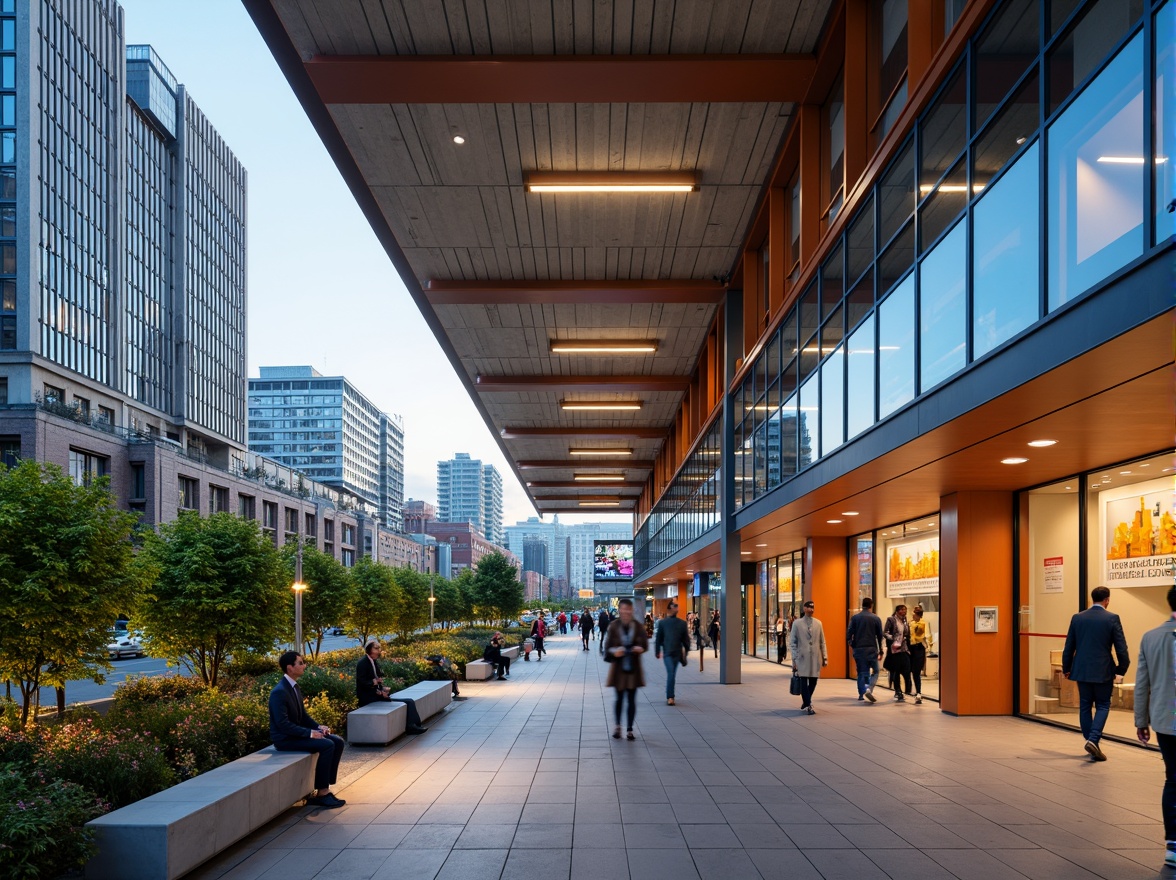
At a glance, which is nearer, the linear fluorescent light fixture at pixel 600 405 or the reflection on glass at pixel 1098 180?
the reflection on glass at pixel 1098 180

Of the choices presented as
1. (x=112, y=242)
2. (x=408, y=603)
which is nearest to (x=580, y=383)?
(x=408, y=603)

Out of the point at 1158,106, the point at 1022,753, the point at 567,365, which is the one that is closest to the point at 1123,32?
the point at 1158,106

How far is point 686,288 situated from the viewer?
76.4 feet

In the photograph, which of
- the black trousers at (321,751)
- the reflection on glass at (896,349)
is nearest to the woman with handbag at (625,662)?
the reflection on glass at (896,349)

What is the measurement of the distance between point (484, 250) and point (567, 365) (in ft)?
35.0

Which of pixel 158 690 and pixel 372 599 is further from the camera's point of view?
pixel 372 599

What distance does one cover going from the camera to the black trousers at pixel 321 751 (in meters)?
9.12

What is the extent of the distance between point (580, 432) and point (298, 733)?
33102mm

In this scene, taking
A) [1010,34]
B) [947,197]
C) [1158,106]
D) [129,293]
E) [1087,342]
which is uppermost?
[129,293]

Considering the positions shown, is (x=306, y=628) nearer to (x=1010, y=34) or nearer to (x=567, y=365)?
(x=567, y=365)

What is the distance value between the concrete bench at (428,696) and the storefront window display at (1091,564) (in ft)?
29.8

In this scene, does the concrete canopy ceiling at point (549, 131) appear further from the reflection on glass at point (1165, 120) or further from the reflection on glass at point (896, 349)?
the reflection on glass at point (1165, 120)

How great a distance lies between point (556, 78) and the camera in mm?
13375

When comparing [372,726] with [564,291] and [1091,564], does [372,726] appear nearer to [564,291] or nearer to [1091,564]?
[1091,564]
